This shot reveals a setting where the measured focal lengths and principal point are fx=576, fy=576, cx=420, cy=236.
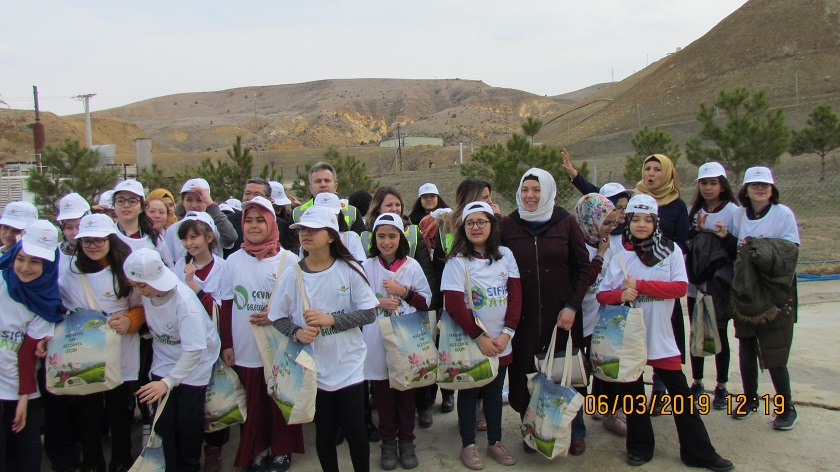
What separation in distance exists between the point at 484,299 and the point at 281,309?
1.25 meters

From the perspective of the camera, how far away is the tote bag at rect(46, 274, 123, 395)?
335 cm

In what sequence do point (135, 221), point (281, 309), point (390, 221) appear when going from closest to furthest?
point (281, 309)
point (390, 221)
point (135, 221)

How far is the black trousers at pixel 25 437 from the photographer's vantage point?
11.0 feet

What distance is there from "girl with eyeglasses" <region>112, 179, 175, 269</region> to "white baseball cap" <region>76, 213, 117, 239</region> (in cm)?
53

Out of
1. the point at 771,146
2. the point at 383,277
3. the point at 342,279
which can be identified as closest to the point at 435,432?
the point at 383,277

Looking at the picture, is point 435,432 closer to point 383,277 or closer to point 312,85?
point 383,277

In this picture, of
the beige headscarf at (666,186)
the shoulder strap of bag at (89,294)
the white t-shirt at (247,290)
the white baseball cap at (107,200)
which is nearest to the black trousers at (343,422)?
the white t-shirt at (247,290)

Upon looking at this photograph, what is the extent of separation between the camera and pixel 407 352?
12.1ft

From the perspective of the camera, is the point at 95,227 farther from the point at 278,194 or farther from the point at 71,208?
the point at 278,194

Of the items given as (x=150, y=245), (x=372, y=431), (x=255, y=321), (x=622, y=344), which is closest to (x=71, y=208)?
(x=150, y=245)

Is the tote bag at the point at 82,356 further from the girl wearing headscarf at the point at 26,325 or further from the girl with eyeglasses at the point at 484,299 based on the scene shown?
the girl with eyeglasses at the point at 484,299

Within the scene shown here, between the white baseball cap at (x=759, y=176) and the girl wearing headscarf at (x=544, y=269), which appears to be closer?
the girl wearing headscarf at (x=544, y=269)

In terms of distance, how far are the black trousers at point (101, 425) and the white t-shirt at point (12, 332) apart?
36 cm

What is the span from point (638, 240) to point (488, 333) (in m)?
1.15
